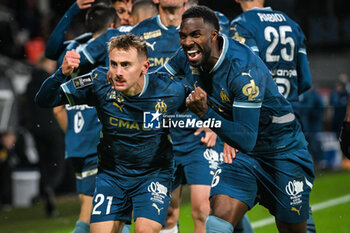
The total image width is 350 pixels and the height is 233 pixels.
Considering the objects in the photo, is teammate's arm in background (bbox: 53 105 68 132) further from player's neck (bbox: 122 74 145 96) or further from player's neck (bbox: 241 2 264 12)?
player's neck (bbox: 241 2 264 12)

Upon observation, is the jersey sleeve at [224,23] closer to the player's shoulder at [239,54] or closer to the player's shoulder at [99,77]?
the player's shoulder at [239,54]

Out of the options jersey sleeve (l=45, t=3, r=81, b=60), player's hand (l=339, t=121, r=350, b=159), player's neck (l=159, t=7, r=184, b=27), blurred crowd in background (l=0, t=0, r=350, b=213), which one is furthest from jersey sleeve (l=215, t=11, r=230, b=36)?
player's hand (l=339, t=121, r=350, b=159)

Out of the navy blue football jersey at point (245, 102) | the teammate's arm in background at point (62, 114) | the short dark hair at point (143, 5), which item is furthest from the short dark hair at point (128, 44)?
the teammate's arm in background at point (62, 114)

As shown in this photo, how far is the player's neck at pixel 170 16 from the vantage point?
211 inches

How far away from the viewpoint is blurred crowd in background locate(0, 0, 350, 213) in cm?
584

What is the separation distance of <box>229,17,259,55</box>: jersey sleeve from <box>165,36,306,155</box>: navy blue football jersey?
680 mm

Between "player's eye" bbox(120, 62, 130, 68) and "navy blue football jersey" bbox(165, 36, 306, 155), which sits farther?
"player's eye" bbox(120, 62, 130, 68)

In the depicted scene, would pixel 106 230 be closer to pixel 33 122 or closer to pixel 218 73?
pixel 218 73

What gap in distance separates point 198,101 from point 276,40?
147 centimetres

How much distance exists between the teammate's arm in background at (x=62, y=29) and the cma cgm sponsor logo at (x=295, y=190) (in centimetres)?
221

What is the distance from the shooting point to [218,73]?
4277 mm

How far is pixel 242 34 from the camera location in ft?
16.9

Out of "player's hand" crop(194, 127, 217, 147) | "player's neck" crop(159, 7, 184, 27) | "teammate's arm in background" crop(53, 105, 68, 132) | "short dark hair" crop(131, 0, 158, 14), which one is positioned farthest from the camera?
"teammate's arm in background" crop(53, 105, 68, 132)

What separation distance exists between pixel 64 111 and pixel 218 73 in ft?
7.29
